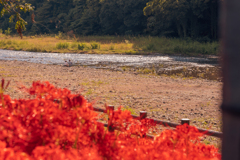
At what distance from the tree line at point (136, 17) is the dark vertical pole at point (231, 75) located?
2774cm

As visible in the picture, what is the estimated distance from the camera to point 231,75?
3.31ft

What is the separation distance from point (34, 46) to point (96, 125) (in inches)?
1421

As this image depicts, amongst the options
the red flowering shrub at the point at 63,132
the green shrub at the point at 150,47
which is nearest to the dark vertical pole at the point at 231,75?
the red flowering shrub at the point at 63,132

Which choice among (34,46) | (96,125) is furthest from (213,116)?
(34,46)

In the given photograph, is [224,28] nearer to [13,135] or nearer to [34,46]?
[13,135]

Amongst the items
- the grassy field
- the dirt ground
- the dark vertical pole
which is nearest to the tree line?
the grassy field

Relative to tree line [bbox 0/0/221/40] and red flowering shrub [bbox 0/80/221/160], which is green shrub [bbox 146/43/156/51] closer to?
tree line [bbox 0/0/221/40]

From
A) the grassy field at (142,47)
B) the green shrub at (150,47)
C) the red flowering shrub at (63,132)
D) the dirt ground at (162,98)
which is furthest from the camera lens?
the green shrub at (150,47)

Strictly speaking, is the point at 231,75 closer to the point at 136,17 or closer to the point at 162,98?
the point at 162,98

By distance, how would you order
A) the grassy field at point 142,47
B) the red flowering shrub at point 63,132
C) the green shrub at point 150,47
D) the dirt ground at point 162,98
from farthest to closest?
the green shrub at point 150,47 < the grassy field at point 142,47 < the dirt ground at point 162,98 < the red flowering shrub at point 63,132

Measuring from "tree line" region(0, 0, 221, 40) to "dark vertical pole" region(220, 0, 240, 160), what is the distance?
91.0 feet

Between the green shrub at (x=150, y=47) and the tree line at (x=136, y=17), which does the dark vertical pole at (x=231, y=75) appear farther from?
the green shrub at (x=150, y=47)

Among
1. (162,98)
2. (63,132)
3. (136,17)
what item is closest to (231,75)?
(63,132)

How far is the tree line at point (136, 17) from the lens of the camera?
112ft
